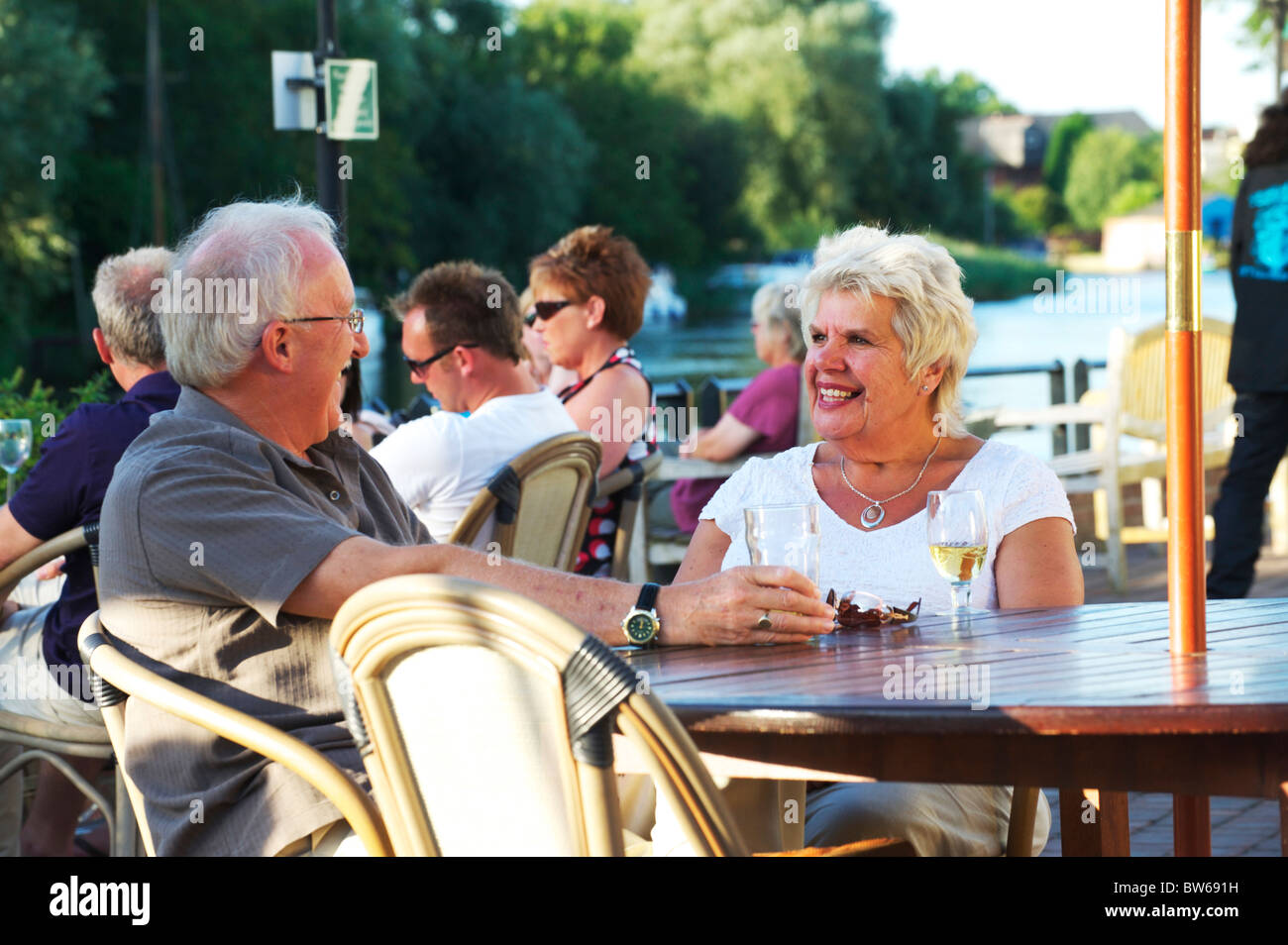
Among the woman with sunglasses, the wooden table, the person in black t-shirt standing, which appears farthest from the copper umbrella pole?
the person in black t-shirt standing

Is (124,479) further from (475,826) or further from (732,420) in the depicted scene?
(732,420)

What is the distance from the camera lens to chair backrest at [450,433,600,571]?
127 inches

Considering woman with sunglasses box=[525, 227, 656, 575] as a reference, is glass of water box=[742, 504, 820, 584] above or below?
below

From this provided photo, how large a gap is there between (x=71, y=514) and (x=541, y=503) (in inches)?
39.8

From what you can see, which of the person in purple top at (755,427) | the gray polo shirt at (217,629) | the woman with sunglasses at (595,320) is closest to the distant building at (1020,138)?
the person in purple top at (755,427)

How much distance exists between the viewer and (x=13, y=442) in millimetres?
3566

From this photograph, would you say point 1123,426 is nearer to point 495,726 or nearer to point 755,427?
point 755,427

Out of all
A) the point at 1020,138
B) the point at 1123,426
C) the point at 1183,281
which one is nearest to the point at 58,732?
the point at 1183,281

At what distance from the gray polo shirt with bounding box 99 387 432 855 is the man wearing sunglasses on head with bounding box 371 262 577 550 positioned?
1.73 metres

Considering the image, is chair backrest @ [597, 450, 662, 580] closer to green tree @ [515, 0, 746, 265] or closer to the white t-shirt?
the white t-shirt

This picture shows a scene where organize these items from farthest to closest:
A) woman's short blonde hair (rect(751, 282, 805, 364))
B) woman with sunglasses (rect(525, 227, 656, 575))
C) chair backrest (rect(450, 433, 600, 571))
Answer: woman's short blonde hair (rect(751, 282, 805, 364)) < woman with sunglasses (rect(525, 227, 656, 575)) < chair backrest (rect(450, 433, 600, 571))
